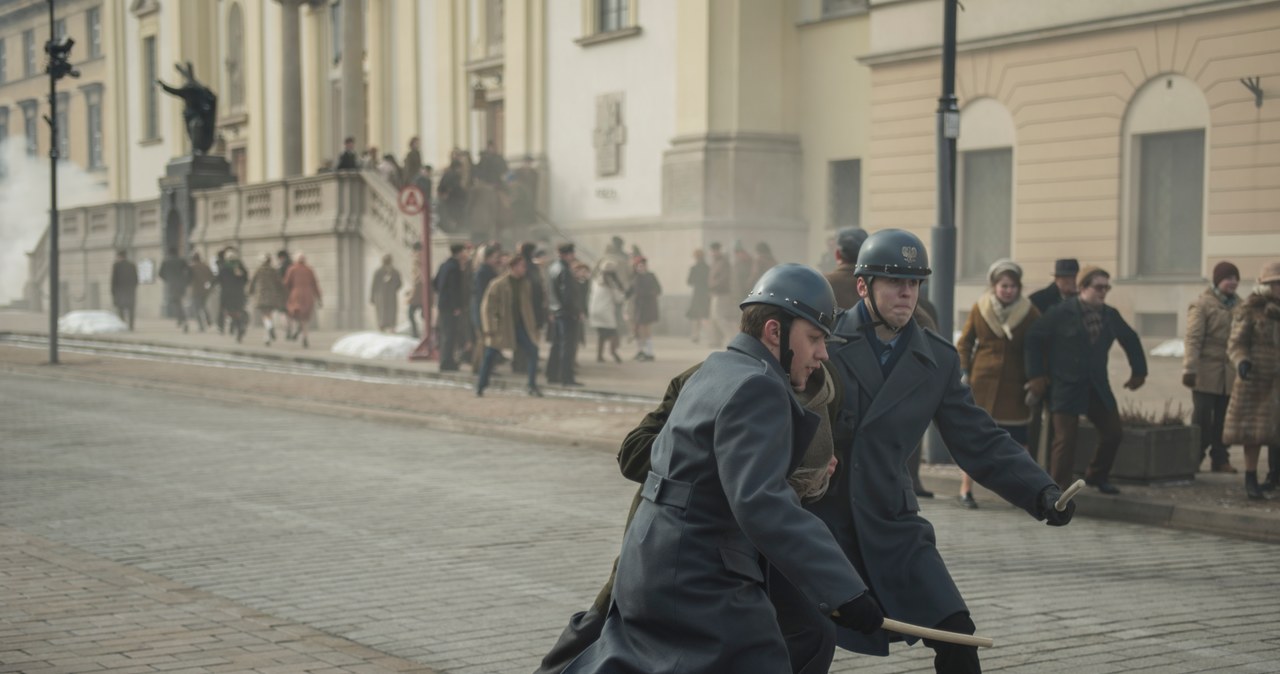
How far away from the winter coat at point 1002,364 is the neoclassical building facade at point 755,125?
1144cm

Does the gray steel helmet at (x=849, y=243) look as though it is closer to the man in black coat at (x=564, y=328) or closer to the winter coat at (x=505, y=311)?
the winter coat at (x=505, y=311)

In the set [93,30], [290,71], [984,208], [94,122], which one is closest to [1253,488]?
[984,208]

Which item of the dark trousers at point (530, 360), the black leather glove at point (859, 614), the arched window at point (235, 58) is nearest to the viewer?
the black leather glove at point (859, 614)

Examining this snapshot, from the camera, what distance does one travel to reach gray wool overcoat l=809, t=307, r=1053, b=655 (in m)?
4.52

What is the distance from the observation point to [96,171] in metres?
62.0

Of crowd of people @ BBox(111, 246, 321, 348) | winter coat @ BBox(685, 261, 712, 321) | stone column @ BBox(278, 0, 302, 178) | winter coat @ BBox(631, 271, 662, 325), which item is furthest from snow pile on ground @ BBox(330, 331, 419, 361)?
stone column @ BBox(278, 0, 302, 178)

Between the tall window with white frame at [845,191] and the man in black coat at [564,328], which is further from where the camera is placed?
the tall window with white frame at [845,191]

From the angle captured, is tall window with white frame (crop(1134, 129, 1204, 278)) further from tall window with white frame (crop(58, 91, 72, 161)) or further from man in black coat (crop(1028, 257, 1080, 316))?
tall window with white frame (crop(58, 91, 72, 161))

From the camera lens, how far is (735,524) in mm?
3623

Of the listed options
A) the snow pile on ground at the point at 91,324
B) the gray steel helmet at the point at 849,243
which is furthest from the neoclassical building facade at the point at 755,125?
the gray steel helmet at the point at 849,243

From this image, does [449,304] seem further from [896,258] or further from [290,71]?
[290,71]

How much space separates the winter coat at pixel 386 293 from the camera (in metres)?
31.6

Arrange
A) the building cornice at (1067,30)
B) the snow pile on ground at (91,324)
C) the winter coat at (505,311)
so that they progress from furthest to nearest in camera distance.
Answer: the snow pile on ground at (91,324) < the building cornice at (1067,30) < the winter coat at (505,311)

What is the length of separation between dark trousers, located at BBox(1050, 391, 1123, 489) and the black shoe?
28 mm
